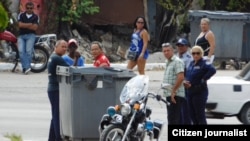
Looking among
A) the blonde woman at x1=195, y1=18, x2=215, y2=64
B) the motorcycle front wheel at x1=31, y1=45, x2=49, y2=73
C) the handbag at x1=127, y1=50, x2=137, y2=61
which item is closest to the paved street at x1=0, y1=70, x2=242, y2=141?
the motorcycle front wheel at x1=31, y1=45, x2=49, y2=73

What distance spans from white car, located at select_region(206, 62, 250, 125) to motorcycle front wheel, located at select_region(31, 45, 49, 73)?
338 inches

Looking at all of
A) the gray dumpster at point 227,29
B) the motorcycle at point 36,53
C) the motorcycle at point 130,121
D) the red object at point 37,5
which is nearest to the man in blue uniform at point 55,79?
the motorcycle at point 130,121

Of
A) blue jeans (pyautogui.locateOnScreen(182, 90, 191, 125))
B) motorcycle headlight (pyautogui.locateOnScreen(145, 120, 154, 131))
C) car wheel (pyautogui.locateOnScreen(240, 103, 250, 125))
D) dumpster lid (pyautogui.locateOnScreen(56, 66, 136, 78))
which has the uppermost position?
dumpster lid (pyautogui.locateOnScreen(56, 66, 136, 78))

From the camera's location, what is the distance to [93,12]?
29.6 m

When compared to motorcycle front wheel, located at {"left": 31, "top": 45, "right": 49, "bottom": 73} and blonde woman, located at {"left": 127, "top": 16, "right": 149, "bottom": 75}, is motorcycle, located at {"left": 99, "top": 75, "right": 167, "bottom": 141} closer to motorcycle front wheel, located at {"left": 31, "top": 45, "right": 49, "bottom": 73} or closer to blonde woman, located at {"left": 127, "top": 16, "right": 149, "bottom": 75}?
blonde woman, located at {"left": 127, "top": 16, "right": 149, "bottom": 75}

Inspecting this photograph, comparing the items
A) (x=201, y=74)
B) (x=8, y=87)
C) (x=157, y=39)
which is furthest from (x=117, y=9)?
(x=201, y=74)

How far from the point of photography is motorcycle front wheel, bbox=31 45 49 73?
2444 cm

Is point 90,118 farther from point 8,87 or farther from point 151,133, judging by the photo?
point 8,87

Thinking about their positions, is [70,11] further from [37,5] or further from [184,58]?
[184,58]

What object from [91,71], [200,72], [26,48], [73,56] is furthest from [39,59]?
[91,71]

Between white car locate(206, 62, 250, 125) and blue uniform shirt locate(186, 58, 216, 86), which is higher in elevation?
blue uniform shirt locate(186, 58, 216, 86)

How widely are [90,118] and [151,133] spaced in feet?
4.41

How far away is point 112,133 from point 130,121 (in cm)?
29

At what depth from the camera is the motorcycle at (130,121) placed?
12.4 m
